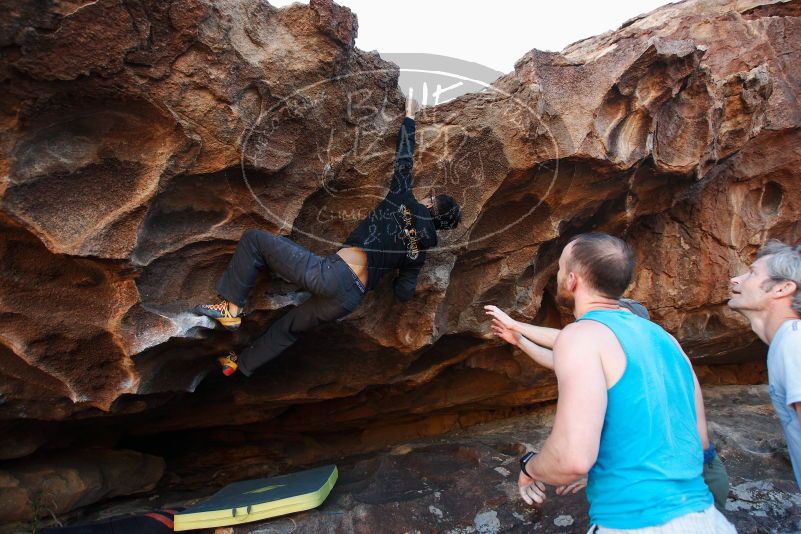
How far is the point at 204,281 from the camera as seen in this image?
2760mm

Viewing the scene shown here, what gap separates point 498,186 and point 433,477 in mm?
1806

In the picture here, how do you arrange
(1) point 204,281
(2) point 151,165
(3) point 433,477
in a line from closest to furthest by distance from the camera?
(2) point 151,165 → (1) point 204,281 → (3) point 433,477

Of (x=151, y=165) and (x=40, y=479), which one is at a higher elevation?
(x=151, y=165)

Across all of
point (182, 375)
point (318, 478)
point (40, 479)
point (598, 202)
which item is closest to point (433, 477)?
point (318, 478)

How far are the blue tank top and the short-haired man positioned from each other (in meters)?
Result: 0.50

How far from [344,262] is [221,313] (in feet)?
2.23

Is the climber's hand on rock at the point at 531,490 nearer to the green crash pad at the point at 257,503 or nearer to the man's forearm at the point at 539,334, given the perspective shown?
the man's forearm at the point at 539,334

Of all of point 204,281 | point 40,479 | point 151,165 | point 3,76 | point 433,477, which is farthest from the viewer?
point 40,479

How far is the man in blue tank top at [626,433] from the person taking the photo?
52.2 inches

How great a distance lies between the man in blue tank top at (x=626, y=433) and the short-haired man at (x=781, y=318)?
0.46m

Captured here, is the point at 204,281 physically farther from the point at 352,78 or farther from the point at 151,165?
the point at 352,78

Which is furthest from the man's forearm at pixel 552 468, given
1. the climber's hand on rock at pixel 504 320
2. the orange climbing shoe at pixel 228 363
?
the orange climbing shoe at pixel 228 363

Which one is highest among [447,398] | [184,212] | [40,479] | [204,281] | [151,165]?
[151,165]

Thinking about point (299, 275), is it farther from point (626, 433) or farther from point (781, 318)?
point (781, 318)
